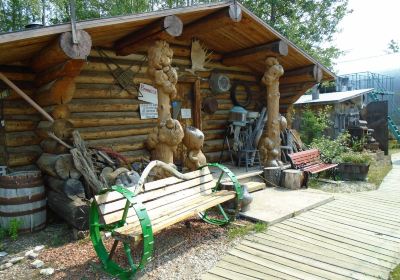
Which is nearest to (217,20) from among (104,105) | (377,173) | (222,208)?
(104,105)

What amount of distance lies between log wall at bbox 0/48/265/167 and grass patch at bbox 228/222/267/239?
9.39 feet

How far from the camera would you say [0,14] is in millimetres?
17953

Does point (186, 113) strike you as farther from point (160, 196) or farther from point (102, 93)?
point (160, 196)

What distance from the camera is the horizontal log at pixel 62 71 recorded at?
4.42m

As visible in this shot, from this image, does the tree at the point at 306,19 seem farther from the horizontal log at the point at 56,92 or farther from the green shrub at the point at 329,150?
the horizontal log at the point at 56,92

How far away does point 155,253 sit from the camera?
12.7 feet

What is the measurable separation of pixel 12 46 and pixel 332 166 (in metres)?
7.18

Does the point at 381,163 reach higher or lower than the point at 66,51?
lower

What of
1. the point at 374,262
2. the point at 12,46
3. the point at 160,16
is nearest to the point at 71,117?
the point at 12,46

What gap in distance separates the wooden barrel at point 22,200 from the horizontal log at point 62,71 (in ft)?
5.02

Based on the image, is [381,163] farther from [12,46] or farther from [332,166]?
[12,46]

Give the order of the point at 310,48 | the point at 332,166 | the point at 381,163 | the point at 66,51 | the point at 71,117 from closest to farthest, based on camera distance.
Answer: the point at 66,51, the point at 71,117, the point at 332,166, the point at 381,163, the point at 310,48

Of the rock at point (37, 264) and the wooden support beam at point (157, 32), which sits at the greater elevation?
the wooden support beam at point (157, 32)

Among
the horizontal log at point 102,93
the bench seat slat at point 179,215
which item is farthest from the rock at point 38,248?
the horizontal log at point 102,93
